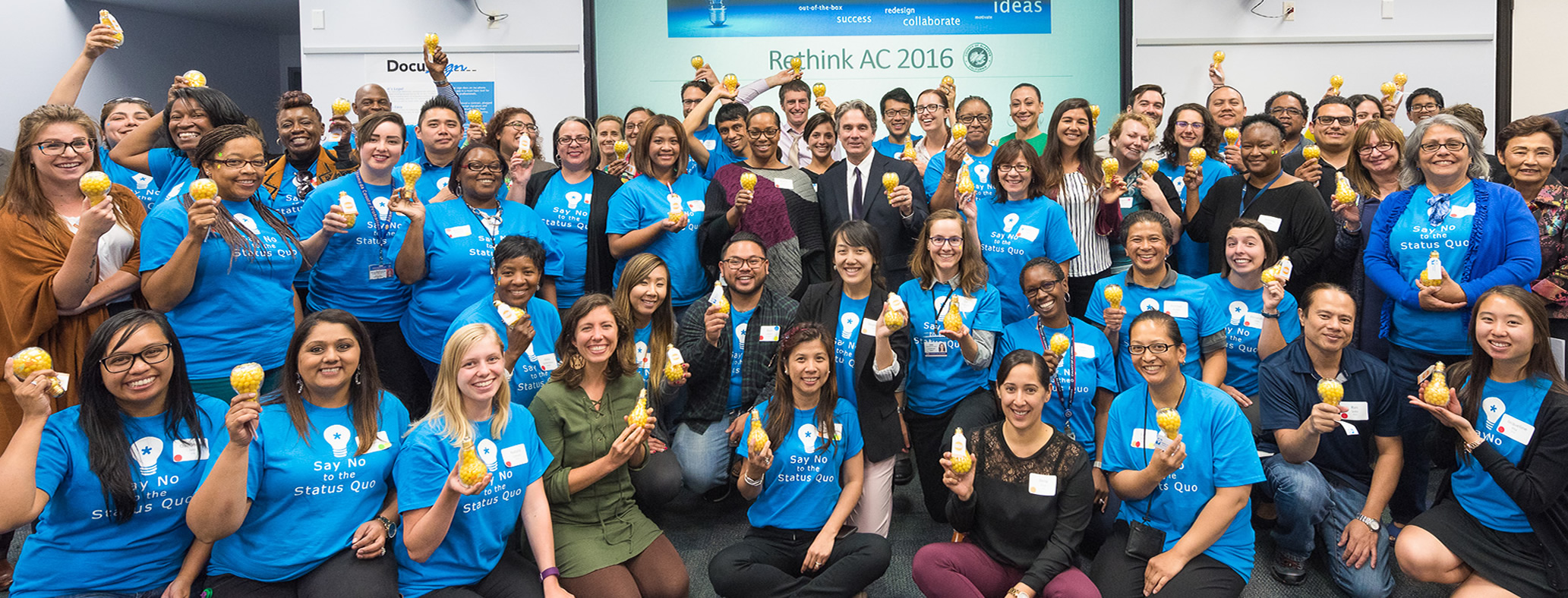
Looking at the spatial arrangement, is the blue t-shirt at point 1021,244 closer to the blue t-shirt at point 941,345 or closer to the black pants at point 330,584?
the blue t-shirt at point 941,345

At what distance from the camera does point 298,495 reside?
307 centimetres

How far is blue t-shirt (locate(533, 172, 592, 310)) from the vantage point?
16.0ft

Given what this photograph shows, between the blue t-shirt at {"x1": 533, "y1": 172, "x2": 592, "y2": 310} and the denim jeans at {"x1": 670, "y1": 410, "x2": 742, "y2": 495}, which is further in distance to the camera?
the blue t-shirt at {"x1": 533, "y1": 172, "x2": 592, "y2": 310}

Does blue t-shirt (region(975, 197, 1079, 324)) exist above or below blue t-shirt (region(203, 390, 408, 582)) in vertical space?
above

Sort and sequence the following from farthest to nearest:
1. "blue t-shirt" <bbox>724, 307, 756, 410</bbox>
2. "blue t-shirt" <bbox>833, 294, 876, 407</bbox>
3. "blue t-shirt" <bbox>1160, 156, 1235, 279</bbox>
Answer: "blue t-shirt" <bbox>1160, 156, 1235, 279</bbox>, "blue t-shirt" <bbox>724, 307, 756, 410</bbox>, "blue t-shirt" <bbox>833, 294, 876, 407</bbox>

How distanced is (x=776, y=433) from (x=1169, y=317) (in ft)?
5.37

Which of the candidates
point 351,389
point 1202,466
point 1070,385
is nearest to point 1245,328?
point 1070,385

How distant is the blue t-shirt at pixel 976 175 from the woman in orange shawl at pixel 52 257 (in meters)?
3.93

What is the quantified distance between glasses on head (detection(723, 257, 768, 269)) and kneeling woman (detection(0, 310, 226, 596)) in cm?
223

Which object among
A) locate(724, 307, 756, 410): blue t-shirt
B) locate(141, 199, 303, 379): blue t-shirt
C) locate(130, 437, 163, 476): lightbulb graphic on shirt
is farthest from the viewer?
locate(724, 307, 756, 410): blue t-shirt

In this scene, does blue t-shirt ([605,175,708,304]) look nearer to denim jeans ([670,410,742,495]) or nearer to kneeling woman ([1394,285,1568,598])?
denim jeans ([670,410,742,495])

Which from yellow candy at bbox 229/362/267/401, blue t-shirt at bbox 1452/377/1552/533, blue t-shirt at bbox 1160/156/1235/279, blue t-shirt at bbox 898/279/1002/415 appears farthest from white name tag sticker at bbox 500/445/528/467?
blue t-shirt at bbox 1160/156/1235/279

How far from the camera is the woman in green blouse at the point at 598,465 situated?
3529 mm

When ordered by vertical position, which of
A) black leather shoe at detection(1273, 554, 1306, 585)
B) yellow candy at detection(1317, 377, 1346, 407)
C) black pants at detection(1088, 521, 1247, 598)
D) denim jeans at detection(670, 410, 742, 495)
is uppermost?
yellow candy at detection(1317, 377, 1346, 407)
